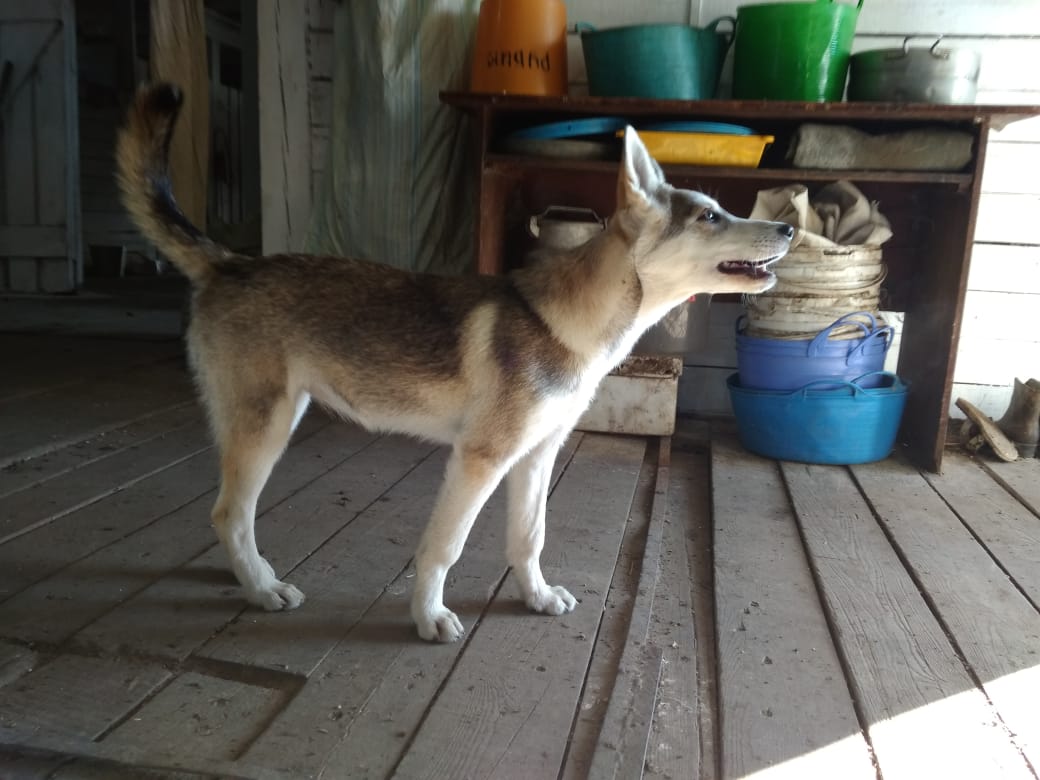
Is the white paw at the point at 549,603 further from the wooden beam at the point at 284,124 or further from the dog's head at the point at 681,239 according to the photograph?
the wooden beam at the point at 284,124

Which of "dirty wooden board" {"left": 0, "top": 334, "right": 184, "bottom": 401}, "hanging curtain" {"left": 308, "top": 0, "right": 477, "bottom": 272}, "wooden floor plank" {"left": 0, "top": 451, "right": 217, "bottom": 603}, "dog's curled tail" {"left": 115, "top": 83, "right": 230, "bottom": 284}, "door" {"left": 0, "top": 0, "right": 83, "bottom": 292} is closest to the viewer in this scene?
"dog's curled tail" {"left": 115, "top": 83, "right": 230, "bottom": 284}

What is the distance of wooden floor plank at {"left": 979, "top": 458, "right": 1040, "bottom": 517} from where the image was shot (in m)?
3.19

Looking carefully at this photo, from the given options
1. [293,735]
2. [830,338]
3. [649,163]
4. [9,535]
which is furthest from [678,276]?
[9,535]

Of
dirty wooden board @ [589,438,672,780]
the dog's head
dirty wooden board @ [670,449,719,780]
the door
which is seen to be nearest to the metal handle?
dirty wooden board @ [670,449,719,780]

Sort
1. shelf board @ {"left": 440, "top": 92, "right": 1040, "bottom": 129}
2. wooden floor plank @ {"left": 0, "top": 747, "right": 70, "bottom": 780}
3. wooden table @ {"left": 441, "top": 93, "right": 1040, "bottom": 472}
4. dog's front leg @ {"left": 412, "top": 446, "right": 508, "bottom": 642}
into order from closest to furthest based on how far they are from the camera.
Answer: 1. wooden floor plank @ {"left": 0, "top": 747, "right": 70, "bottom": 780}
2. dog's front leg @ {"left": 412, "top": 446, "right": 508, "bottom": 642}
3. shelf board @ {"left": 440, "top": 92, "right": 1040, "bottom": 129}
4. wooden table @ {"left": 441, "top": 93, "right": 1040, "bottom": 472}

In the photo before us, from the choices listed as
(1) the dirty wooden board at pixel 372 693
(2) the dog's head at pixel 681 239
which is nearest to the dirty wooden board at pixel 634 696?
(1) the dirty wooden board at pixel 372 693

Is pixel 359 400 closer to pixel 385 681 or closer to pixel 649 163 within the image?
pixel 385 681

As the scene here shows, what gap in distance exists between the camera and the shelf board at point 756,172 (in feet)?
10.6

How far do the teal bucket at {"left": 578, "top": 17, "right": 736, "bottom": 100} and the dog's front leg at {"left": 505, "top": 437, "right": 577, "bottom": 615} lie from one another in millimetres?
1964

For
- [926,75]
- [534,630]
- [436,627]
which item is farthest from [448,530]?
[926,75]

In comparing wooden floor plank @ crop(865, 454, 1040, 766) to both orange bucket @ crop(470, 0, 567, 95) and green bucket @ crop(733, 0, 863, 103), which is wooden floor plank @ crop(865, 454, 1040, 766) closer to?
green bucket @ crop(733, 0, 863, 103)

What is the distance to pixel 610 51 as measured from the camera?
347 cm

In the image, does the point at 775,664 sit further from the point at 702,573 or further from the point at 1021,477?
the point at 1021,477

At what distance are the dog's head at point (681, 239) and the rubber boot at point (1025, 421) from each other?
2501 millimetres
